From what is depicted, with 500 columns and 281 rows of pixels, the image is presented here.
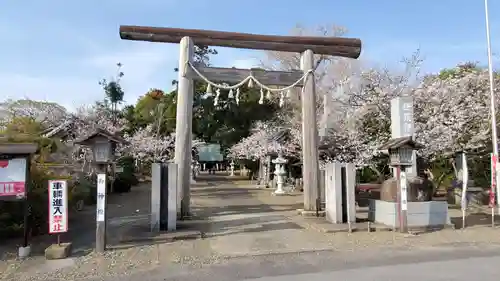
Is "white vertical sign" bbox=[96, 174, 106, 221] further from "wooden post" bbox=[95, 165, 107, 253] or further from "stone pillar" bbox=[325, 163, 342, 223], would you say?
"stone pillar" bbox=[325, 163, 342, 223]

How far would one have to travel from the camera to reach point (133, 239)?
29.6ft

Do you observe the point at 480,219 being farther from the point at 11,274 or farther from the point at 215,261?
the point at 11,274

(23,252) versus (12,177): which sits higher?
(12,177)

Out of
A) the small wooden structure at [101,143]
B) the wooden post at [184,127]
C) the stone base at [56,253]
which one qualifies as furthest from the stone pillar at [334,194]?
the stone base at [56,253]

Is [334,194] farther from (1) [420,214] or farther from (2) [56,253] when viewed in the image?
(2) [56,253]

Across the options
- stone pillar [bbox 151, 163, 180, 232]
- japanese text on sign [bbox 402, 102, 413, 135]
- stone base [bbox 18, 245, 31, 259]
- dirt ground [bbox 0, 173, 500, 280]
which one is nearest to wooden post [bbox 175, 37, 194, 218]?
dirt ground [bbox 0, 173, 500, 280]

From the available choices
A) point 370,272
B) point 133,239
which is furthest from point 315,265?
point 133,239

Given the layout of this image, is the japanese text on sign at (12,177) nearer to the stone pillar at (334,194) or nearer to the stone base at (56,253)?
the stone base at (56,253)

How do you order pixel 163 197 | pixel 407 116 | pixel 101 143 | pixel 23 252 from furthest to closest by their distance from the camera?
pixel 407 116
pixel 163 197
pixel 101 143
pixel 23 252

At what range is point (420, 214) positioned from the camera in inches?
408

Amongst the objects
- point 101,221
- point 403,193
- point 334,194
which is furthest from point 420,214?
point 101,221

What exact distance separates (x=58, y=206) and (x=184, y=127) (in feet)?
15.6

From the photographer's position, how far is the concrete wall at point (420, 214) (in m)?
10.3

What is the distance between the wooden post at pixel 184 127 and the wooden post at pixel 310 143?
388 centimetres
